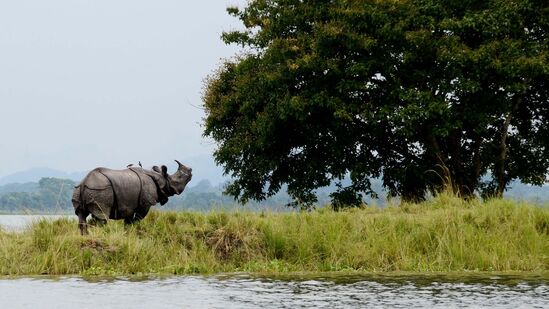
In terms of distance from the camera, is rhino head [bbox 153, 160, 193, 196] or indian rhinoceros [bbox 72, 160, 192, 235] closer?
indian rhinoceros [bbox 72, 160, 192, 235]

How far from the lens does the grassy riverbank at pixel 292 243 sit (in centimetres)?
1620

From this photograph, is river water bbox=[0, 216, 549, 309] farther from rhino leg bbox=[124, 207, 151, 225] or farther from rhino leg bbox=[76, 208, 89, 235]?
rhino leg bbox=[124, 207, 151, 225]

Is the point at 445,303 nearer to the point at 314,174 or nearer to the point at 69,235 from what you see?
the point at 69,235

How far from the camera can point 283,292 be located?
12758mm

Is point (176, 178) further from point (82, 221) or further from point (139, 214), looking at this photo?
point (82, 221)

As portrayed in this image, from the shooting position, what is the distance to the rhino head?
62.6 feet

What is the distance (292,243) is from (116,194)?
3740 millimetres

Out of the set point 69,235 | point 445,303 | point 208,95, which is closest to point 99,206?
point 69,235

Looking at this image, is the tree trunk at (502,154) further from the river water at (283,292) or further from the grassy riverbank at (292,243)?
the river water at (283,292)

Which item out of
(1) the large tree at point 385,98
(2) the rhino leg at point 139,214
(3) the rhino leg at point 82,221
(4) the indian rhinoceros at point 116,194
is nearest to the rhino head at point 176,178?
(4) the indian rhinoceros at point 116,194

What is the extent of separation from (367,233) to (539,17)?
52.8 ft

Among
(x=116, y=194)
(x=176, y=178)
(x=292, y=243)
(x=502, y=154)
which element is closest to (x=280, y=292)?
(x=292, y=243)

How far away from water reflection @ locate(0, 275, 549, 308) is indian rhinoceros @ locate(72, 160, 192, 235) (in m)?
2.77

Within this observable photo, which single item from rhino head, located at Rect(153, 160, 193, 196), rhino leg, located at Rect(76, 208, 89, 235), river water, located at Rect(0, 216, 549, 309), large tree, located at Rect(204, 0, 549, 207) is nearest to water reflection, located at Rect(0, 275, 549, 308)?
river water, located at Rect(0, 216, 549, 309)
